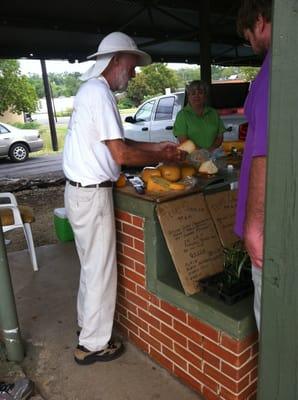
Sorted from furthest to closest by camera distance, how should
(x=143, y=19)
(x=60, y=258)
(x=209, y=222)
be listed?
(x=143, y=19), (x=60, y=258), (x=209, y=222)

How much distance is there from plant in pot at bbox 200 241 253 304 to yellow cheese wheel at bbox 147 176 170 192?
48 centimetres

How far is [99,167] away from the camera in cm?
215

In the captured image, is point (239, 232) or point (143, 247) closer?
point (239, 232)

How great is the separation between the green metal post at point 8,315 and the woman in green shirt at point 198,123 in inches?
83.1

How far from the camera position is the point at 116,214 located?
7.98 ft

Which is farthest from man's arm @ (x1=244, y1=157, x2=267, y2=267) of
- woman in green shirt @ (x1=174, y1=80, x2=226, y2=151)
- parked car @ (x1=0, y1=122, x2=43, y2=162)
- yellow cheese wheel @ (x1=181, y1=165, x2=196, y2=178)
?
parked car @ (x1=0, y1=122, x2=43, y2=162)

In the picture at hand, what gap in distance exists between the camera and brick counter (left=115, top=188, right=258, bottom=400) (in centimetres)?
186

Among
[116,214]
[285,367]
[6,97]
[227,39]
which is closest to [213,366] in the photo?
[285,367]

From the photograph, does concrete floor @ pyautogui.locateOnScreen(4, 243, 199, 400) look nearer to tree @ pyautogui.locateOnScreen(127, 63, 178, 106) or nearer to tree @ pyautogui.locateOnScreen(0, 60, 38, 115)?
tree @ pyautogui.locateOnScreen(0, 60, 38, 115)

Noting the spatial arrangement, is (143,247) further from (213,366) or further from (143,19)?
(143,19)

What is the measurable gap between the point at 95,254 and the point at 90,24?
5.19 meters

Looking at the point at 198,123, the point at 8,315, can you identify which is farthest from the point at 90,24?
Answer: the point at 8,315

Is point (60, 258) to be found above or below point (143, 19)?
below

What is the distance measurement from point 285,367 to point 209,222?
96cm
